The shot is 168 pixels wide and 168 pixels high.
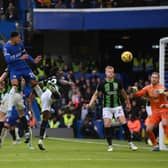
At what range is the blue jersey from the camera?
1859cm

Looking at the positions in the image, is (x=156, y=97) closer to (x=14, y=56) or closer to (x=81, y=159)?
(x=14, y=56)

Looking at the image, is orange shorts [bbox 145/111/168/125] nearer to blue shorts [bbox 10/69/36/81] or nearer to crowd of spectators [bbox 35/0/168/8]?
blue shorts [bbox 10/69/36/81]

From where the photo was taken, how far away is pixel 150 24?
34125mm

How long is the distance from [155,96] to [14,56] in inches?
162

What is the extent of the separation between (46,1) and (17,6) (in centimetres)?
187

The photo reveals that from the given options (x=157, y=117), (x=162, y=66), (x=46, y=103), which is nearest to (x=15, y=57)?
(x=46, y=103)

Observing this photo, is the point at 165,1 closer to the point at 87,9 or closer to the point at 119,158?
the point at 87,9

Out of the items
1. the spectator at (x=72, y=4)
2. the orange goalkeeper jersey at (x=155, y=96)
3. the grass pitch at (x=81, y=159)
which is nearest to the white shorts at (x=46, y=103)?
the grass pitch at (x=81, y=159)

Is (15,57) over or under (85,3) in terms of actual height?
under

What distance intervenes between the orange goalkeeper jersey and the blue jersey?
10.8 ft

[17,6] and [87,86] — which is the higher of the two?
[17,6]

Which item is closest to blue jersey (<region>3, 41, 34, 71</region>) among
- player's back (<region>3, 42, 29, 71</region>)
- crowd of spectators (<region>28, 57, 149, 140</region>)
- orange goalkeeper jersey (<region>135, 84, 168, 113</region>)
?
player's back (<region>3, 42, 29, 71</region>)

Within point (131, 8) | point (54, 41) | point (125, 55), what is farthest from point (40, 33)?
point (125, 55)

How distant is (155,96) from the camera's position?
2006 cm
